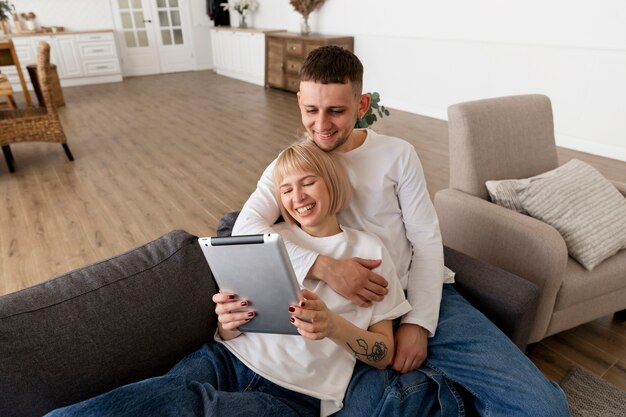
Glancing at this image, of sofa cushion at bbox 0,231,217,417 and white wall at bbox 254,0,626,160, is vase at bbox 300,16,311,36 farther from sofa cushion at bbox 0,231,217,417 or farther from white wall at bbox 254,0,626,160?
sofa cushion at bbox 0,231,217,417

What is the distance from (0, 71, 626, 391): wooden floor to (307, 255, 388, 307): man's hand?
48 cm

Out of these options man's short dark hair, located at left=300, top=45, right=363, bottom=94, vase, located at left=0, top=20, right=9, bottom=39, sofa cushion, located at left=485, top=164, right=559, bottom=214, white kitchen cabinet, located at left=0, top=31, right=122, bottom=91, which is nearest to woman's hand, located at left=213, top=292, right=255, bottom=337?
man's short dark hair, located at left=300, top=45, right=363, bottom=94

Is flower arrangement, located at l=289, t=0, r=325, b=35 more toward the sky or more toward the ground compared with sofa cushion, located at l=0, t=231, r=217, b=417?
more toward the sky

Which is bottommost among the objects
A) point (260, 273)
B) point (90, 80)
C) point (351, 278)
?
point (90, 80)

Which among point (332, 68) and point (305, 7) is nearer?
point (332, 68)

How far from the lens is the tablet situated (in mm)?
797

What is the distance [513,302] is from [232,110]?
5.11 metres

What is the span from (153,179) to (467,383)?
3.13m

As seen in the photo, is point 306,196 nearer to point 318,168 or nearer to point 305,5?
point 318,168

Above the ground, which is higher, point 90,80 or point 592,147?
point 592,147

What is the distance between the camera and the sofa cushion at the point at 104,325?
87cm

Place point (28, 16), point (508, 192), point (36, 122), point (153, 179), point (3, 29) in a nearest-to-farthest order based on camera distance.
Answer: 1. point (508, 192)
2. point (153, 179)
3. point (36, 122)
4. point (3, 29)
5. point (28, 16)

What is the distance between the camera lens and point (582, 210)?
→ 1548mm

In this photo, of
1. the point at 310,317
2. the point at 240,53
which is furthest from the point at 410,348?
the point at 240,53
